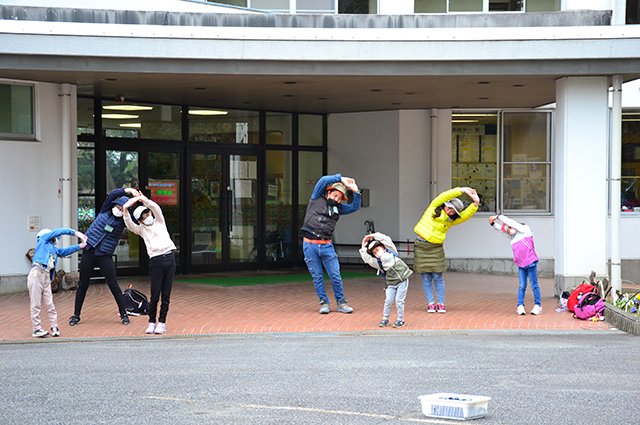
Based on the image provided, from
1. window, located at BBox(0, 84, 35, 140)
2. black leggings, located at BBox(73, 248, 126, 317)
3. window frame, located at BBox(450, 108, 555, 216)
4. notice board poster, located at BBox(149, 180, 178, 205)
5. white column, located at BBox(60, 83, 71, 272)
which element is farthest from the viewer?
window frame, located at BBox(450, 108, 555, 216)

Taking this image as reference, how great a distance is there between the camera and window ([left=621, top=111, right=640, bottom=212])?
53.0 feet

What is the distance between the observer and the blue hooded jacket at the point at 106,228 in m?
9.77

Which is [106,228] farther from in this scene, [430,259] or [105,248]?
[430,259]

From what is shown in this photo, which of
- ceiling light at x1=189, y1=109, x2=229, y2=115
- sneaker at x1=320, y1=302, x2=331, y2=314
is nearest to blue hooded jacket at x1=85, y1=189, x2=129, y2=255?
sneaker at x1=320, y1=302, x2=331, y2=314

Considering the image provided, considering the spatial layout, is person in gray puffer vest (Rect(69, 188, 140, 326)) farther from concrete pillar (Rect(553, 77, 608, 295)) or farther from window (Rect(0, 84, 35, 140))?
concrete pillar (Rect(553, 77, 608, 295))

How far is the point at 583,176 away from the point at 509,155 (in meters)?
4.69

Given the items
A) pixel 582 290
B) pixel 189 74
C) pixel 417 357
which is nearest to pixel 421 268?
pixel 582 290

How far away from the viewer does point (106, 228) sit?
32.1 ft

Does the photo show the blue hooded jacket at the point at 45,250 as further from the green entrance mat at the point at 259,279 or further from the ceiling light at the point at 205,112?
the ceiling light at the point at 205,112

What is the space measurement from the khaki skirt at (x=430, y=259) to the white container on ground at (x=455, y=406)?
5.14 meters

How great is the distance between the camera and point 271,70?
11.1m

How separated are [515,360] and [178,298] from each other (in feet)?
21.1

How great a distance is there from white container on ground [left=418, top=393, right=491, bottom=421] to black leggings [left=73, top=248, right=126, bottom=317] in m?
5.67

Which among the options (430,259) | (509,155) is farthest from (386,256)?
(509,155)
